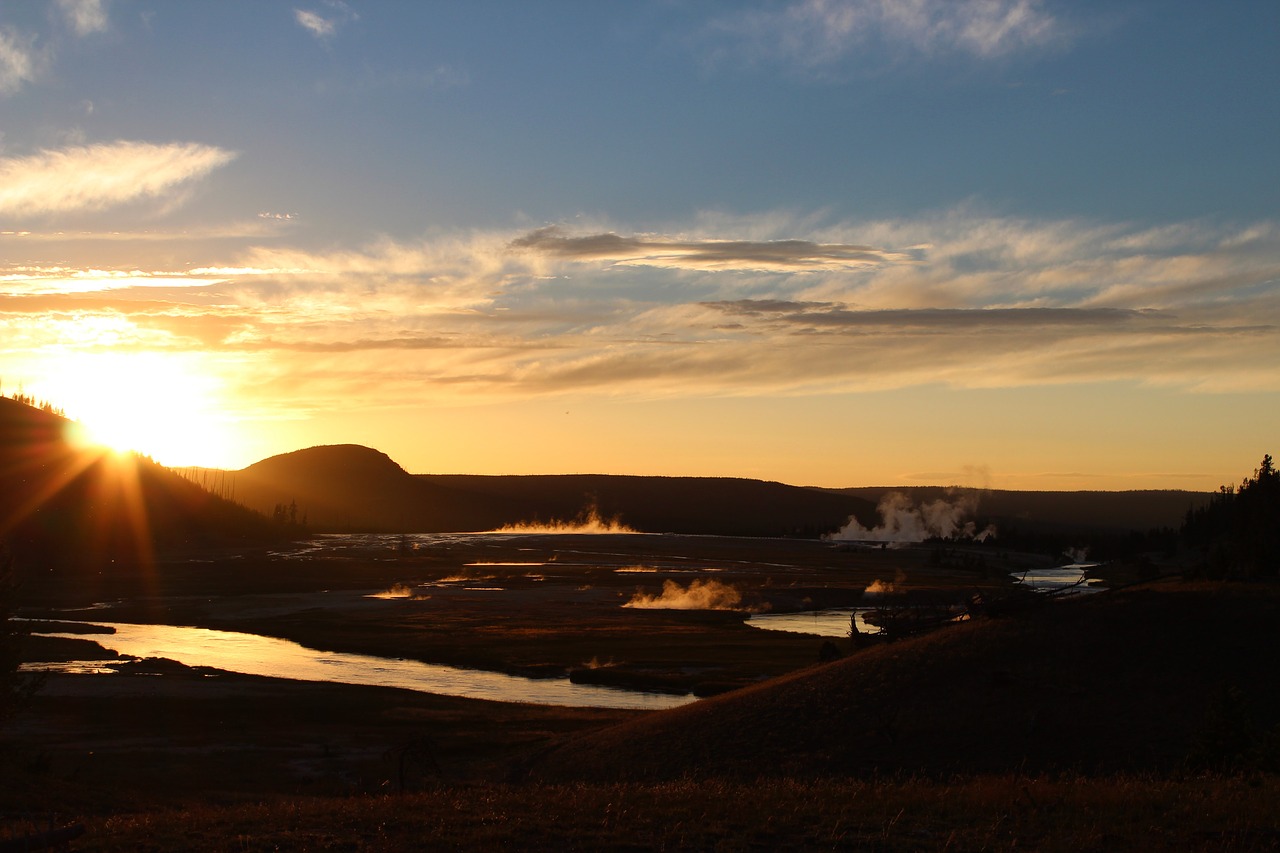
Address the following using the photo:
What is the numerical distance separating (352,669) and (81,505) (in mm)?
127223

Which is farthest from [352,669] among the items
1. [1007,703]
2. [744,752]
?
[1007,703]

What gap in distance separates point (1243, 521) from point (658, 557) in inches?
5340

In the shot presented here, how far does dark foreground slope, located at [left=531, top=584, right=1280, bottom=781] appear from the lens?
2333 centimetres

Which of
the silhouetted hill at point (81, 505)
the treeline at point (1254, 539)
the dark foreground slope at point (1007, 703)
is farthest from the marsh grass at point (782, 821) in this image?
the silhouetted hill at point (81, 505)

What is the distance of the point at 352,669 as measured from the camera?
54656mm

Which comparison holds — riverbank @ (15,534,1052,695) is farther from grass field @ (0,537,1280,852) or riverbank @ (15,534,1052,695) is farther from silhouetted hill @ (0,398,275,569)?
silhouetted hill @ (0,398,275,569)

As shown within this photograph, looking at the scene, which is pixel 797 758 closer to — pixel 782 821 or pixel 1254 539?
pixel 782 821

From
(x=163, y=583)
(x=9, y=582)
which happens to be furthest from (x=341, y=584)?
(x=9, y=582)

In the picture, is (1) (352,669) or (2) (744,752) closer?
(2) (744,752)

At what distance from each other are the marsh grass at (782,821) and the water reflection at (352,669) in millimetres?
28222

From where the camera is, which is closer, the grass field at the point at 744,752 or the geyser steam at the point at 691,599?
the grass field at the point at 744,752

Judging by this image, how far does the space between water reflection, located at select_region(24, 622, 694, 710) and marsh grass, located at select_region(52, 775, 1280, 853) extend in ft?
92.6

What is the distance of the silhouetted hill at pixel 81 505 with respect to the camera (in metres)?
145

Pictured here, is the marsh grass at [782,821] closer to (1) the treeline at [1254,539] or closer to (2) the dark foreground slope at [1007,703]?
(2) the dark foreground slope at [1007,703]
